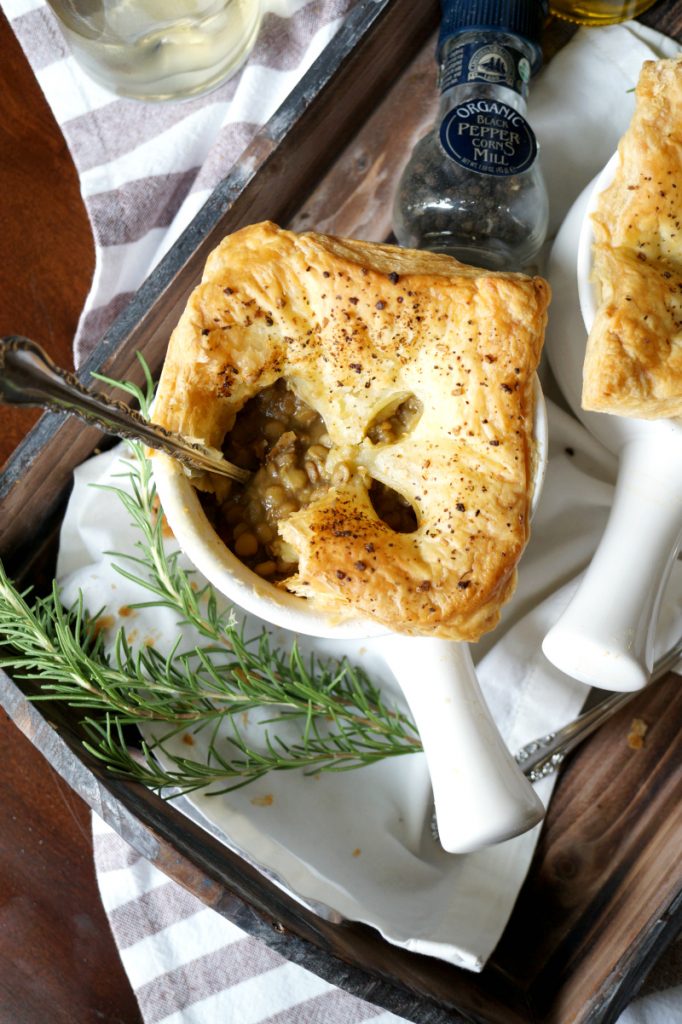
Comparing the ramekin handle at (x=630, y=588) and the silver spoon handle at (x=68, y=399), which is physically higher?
the silver spoon handle at (x=68, y=399)

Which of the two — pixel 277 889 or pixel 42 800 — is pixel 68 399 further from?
pixel 42 800

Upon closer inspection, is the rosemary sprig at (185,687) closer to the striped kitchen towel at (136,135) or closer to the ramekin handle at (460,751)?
the ramekin handle at (460,751)

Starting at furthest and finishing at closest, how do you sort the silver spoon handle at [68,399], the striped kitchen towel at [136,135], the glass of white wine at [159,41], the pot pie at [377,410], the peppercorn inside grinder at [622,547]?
the striped kitchen towel at [136,135]
the glass of white wine at [159,41]
the peppercorn inside grinder at [622,547]
the pot pie at [377,410]
the silver spoon handle at [68,399]

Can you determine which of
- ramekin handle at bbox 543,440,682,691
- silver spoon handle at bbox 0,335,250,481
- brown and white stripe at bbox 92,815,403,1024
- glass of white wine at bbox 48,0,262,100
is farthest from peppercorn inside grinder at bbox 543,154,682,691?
brown and white stripe at bbox 92,815,403,1024

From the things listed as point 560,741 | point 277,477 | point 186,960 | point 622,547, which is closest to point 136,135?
point 277,477

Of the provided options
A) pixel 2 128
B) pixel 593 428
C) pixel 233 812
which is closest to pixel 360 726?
pixel 233 812

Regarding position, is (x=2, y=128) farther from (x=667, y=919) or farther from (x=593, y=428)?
(x=667, y=919)

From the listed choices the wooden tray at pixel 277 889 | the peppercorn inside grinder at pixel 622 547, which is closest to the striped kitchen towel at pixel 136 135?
the wooden tray at pixel 277 889
